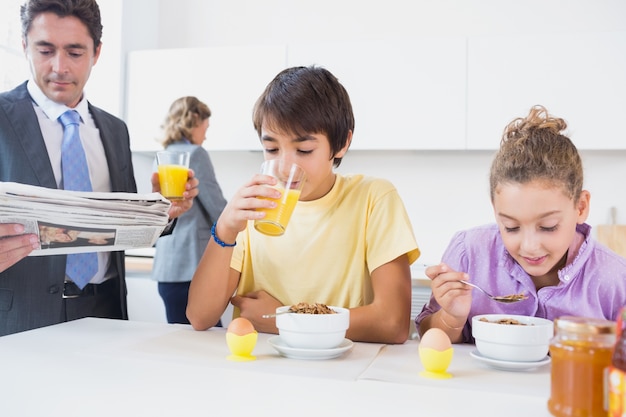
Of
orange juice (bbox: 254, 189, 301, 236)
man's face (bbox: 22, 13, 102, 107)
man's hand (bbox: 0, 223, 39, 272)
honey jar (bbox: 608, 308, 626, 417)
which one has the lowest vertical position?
honey jar (bbox: 608, 308, 626, 417)

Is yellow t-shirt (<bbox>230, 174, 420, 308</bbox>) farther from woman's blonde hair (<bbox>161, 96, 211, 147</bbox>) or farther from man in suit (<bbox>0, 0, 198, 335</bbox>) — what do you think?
woman's blonde hair (<bbox>161, 96, 211, 147</bbox>)

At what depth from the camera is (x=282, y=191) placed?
1.15 m

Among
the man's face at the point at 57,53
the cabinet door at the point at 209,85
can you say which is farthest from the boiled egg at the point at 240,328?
the cabinet door at the point at 209,85

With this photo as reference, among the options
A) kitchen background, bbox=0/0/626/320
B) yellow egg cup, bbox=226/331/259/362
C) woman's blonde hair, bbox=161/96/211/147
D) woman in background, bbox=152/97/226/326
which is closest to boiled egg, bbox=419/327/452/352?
yellow egg cup, bbox=226/331/259/362

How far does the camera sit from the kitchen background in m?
3.06

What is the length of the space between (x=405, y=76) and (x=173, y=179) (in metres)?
1.97

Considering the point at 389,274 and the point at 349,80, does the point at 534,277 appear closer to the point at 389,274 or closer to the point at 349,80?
the point at 389,274

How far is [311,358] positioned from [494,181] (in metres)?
0.59

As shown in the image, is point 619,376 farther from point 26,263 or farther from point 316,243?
point 26,263

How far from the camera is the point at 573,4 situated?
338 centimetres

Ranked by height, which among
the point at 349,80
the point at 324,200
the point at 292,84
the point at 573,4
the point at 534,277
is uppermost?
the point at 573,4

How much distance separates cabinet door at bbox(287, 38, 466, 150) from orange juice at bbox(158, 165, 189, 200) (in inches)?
71.3

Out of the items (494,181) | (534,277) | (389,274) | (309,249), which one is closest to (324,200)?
(309,249)

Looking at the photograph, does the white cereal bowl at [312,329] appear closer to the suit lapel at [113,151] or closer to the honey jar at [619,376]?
the honey jar at [619,376]
